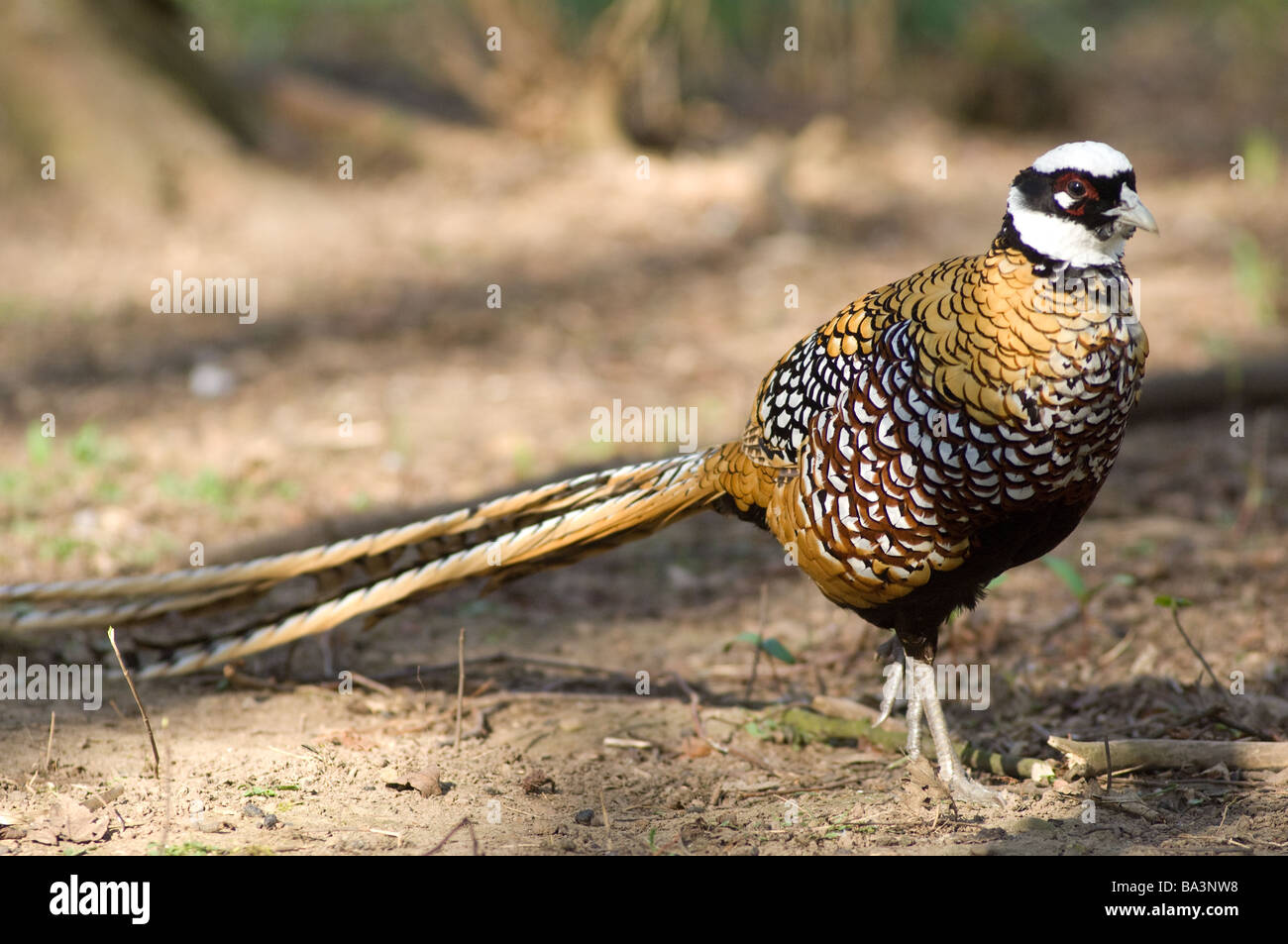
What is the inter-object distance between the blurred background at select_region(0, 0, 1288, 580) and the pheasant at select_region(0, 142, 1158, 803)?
1.52 m

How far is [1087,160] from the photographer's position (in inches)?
121

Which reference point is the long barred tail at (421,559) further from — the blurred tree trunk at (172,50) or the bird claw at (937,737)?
the blurred tree trunk at (172,50)

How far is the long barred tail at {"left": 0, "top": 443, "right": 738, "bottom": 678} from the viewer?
12.8 ft

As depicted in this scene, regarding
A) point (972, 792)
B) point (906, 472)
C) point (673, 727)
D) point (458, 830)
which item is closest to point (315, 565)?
point (458, 830)

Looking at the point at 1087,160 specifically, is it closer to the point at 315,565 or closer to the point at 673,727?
the point at 673,727

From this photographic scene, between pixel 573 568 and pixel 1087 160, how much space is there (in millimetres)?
3417

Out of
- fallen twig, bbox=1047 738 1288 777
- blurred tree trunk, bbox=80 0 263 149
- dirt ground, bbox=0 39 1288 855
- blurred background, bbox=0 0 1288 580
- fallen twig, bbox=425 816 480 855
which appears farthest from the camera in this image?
blurred tree trunk, bbox=80 0 263 149

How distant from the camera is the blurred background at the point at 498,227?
657 cm

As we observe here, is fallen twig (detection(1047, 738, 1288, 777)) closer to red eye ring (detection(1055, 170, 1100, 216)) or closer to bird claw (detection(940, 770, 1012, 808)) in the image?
bird claw (detection(940, 770, 1012, 808))

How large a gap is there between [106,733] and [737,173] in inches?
350

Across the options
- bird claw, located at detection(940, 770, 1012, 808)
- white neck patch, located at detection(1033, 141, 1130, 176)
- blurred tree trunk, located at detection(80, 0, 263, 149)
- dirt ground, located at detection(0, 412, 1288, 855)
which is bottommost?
bird claw, located at detection(940, 770, 1012, 808)

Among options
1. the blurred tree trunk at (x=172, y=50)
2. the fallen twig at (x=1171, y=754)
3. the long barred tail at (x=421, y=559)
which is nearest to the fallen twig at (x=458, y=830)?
the long barred tail at (x=421, y=559)

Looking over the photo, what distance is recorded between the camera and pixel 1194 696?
4.11 metres

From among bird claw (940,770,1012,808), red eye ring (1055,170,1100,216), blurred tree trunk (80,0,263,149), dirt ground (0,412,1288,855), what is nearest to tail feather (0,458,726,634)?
dirt ground (0,412,1288,855)
